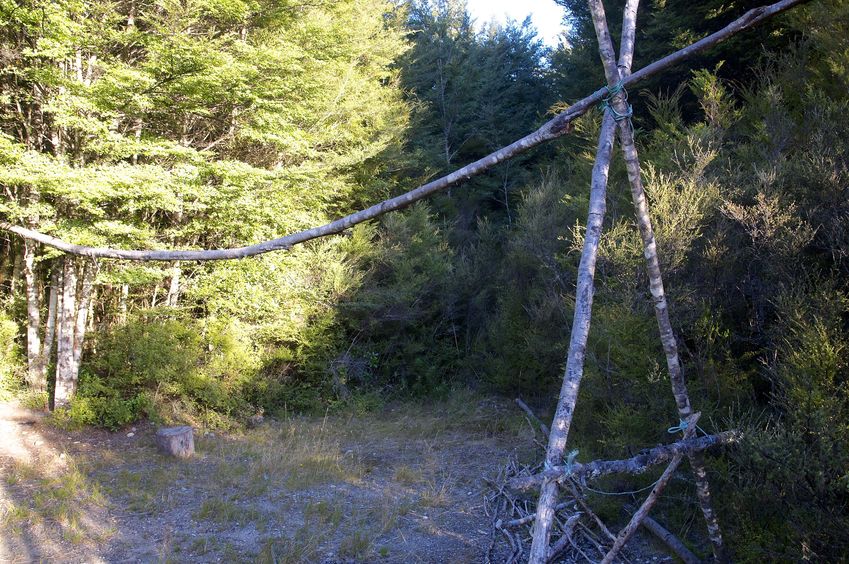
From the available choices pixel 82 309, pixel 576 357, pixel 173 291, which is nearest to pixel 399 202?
pixel 576 357

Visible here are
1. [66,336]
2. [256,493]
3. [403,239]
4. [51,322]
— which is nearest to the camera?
[256,493]

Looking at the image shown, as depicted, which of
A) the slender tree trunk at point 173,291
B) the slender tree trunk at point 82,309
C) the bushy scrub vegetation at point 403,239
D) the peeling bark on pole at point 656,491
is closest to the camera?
the peeling bark on pole at point 656,491

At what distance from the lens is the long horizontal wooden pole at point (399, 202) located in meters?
2.34

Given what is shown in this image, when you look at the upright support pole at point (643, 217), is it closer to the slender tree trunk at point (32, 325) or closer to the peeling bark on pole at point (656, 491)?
the peeling bark on pole at point (656, 491)

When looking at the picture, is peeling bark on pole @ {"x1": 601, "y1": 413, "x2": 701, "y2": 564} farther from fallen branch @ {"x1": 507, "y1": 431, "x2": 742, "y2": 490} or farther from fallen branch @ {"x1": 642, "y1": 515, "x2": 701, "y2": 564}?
fallen branch @ {"x1": 642, "y1": 515, "x2": 701, "y2": 564}

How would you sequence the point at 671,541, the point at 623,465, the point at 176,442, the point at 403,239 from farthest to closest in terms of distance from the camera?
1. the point at 403,239
2. the point at 176,442
3. the point at 671,541
4. the point at 623,465

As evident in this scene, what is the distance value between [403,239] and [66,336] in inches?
282

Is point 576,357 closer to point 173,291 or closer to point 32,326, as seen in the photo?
point 173,291

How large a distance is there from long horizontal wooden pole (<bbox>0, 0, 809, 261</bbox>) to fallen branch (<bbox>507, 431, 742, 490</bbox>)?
1.37 meters

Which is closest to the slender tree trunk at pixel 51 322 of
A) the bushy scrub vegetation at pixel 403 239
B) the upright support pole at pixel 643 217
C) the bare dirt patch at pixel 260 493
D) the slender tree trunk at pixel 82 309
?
the bushy scrub vegetation at pixel 403 239

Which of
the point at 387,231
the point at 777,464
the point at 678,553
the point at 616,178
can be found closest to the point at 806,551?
the point at 777,464

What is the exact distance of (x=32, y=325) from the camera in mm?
10547

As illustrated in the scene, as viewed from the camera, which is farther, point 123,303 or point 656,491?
point 123,303

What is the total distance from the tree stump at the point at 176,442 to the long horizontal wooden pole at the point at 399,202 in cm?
701
